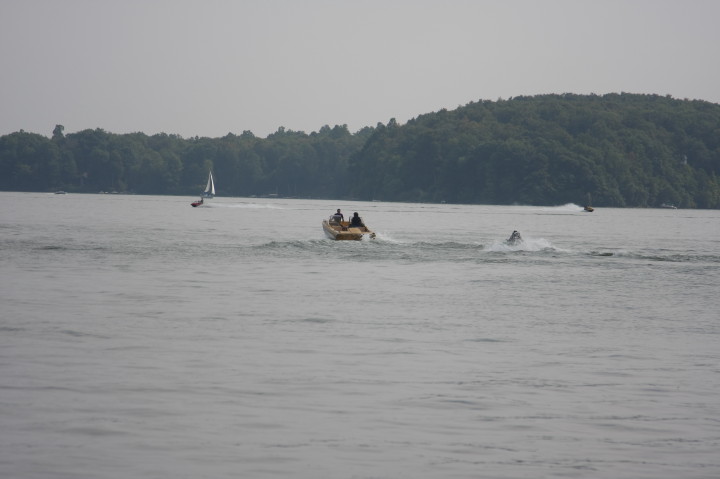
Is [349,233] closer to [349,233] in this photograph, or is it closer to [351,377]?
[349,233]

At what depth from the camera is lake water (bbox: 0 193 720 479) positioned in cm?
1230

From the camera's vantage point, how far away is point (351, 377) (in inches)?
677

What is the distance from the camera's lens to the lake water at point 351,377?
12.3 m

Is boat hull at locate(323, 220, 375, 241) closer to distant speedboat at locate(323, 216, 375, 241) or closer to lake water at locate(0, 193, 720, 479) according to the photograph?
distant speedboat at locate(323, 216, 375, 241)

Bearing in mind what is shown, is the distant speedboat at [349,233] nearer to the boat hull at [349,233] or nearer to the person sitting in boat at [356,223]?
the boat hull at [349,233]

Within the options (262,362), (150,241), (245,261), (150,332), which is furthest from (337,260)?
(262,362)

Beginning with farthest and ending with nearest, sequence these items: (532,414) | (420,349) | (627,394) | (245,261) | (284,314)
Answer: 1. (245,261)
2. (284,314)
3. (420,349)
4. (627,394)
5. (532,414)

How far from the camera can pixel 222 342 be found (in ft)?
67.6

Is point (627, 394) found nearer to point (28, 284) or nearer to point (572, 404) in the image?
point (572, 404)

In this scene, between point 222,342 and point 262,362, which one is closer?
point 262,362

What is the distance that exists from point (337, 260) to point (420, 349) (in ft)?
85.7

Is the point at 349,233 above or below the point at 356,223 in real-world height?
below

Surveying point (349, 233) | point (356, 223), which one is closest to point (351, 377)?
point (349, 233)

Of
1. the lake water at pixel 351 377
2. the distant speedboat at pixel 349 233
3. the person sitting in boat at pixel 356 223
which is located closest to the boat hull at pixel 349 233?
the distant speedboat at pixel 349 233
